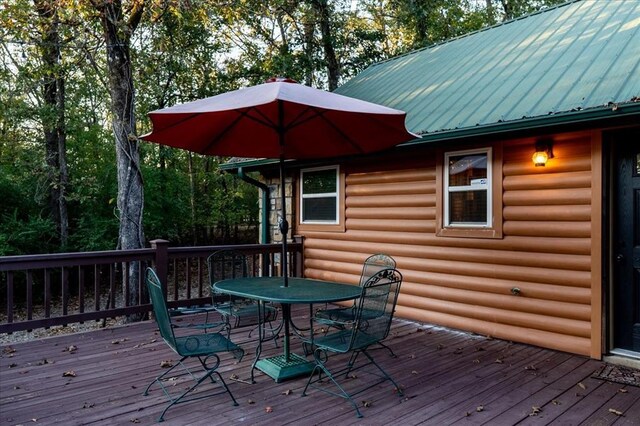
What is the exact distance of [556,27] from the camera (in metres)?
5.86

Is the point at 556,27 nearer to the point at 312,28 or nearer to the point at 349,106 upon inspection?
the point at 349,106

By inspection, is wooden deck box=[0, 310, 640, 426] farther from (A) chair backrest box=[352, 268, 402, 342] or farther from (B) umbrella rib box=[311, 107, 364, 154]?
(B) umbrella rib box=[311, 107, 364, 154]

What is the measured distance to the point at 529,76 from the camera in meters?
4.95

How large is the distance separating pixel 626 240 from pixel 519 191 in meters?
1.02

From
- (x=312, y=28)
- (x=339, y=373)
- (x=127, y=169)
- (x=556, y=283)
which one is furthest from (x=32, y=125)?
(x=556, y=283)

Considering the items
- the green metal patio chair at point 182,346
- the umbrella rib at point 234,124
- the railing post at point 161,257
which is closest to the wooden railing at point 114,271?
the railing post at point 161,257

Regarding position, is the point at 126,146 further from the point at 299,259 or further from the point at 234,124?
the point at 234,124

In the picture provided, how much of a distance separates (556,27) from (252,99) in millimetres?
4796

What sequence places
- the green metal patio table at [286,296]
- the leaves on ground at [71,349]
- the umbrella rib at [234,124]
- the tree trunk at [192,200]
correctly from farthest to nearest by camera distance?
the tree trunk at [192,200]
the leaves on ground at [71,349]
the umbrella rib at [234,124]
the green metal patio table at [286,296]

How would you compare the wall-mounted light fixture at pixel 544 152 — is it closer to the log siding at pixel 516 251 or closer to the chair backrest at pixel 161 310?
the log siding at pixel 516 251

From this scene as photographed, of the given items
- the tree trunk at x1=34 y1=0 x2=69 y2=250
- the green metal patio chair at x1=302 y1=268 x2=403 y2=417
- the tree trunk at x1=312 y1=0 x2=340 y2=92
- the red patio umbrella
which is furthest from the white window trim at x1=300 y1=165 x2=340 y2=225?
the tree trunk at x1=312 y1=0 x2=340 y2=92

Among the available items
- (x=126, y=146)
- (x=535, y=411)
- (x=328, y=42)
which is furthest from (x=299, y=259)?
(x=328, y=42)

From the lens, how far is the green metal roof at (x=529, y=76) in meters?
3.97

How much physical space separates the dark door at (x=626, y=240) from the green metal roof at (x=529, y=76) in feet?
1.97
